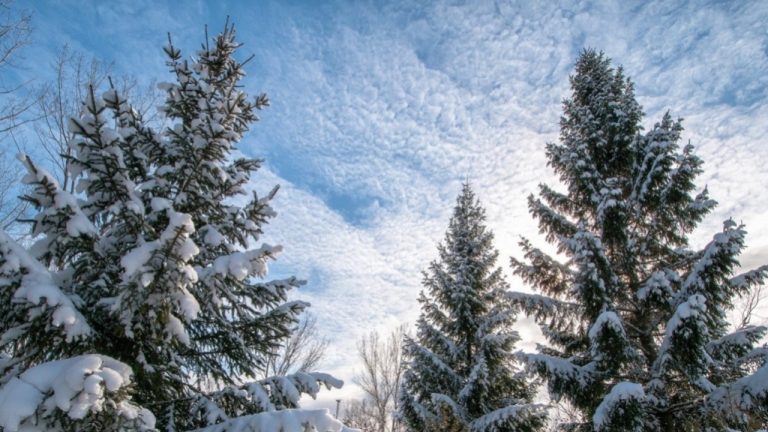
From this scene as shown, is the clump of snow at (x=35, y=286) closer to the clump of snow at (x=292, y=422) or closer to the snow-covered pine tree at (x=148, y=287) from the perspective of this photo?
the snow-covered pine tree at (x=148, y=287)

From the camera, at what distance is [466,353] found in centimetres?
1240

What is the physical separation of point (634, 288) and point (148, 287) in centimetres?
956

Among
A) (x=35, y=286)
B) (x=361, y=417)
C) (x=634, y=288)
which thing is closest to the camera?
(x=35, y=286)

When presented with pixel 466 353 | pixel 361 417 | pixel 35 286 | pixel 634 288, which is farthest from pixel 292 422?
pixel 361 417

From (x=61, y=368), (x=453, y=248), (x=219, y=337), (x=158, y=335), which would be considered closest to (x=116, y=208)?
(x=158, y=335)

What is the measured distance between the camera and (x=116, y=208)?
3.33 metres

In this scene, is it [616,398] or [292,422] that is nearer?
[292,422]

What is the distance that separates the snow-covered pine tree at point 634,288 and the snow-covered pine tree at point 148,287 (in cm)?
596

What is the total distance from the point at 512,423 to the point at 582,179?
245 inches

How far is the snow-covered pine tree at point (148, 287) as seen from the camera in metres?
2.58

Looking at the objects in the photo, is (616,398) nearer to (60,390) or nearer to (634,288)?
(634,288)

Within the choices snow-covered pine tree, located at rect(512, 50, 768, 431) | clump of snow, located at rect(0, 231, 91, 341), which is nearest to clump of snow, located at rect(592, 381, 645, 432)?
snow-covered pine tree, located at rect(512, 50, 768, 431)

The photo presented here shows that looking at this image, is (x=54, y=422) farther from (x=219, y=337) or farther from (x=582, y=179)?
(x=582, y=179)

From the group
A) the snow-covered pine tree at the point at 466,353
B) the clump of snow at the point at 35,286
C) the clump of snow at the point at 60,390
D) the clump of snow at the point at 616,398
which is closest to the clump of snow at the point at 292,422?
the clump of snow at the point at 60,390
